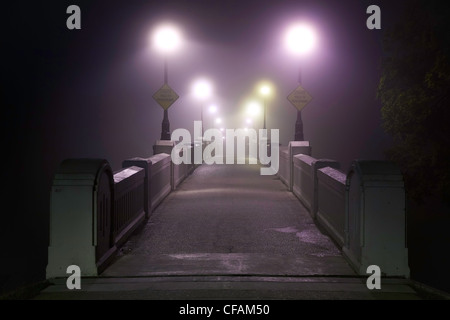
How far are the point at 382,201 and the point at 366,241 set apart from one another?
1.82 feet

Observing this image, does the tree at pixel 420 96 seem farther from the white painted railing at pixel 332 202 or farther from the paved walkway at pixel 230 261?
the white painted railing at pixel 332 202

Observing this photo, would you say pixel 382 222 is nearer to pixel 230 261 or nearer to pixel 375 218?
pixel 375 218

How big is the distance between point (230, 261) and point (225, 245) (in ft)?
4.85

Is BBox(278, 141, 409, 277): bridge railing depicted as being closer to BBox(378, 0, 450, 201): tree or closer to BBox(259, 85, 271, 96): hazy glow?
BBox(378, 0, 450, 201): tree

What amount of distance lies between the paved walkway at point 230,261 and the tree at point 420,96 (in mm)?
14042

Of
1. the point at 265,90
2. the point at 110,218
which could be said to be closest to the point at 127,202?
the point at 110,218

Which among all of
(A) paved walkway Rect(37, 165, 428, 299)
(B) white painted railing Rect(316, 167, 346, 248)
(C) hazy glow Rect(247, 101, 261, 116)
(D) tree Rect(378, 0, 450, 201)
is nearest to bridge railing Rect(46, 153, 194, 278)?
(A) paved walkway Rect(37, 165, 428, 299)

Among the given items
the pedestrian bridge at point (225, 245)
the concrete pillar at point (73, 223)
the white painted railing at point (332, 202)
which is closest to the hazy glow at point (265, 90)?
the white painted railing at point (332, 202)

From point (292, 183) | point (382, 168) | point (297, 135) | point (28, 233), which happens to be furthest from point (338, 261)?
point (28, 233)

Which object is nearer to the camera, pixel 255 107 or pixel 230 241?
pixel 230 241

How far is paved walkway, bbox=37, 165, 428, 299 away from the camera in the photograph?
6465mm

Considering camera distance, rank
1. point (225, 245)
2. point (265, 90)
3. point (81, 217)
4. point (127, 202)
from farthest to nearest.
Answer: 1. point (265, 90)
2. point (127, 202)
3. point (225, 245)
4. point (81, 217)

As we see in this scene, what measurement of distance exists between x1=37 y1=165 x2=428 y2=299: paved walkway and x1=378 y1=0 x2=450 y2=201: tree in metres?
14.0

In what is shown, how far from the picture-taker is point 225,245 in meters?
9.65
